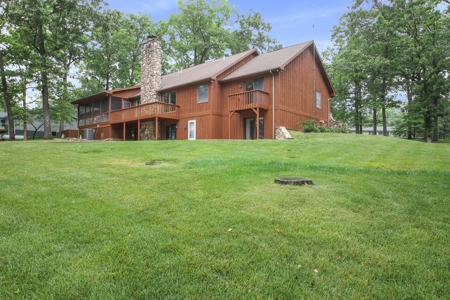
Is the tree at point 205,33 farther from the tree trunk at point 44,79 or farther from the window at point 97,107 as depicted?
the tree trunk at point 44,79

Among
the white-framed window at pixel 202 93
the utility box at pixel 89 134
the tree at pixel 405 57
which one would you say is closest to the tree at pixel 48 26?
the utility box at pixel 89 134

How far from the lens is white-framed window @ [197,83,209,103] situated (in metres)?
19.1

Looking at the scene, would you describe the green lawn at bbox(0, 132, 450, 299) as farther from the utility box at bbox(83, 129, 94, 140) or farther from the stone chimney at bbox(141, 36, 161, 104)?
the utility box at bbox(83, 129, 94, 140)

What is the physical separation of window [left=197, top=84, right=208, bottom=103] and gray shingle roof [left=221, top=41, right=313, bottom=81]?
1385 millimetres

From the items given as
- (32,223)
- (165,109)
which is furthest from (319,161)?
(165,109)

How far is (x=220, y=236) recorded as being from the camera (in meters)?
3.52

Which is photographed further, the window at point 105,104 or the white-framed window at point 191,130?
the window at point 105,104

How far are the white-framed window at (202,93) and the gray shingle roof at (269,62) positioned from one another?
1365 mm

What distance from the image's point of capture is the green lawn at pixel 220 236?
8.45 ft

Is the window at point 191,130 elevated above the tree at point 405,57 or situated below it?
below

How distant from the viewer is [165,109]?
2005 centimetres

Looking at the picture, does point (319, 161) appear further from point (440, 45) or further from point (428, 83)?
point (440, 45)

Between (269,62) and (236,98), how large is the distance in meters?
3.23

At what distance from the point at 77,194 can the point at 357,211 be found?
464 centimetres
